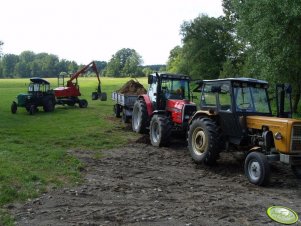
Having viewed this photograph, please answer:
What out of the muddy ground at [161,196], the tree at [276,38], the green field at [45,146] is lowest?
the muddy ground at [161,196]

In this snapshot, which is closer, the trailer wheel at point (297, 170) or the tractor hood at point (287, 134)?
the tractor hood at point (287, 134)

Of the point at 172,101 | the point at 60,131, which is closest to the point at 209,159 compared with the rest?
the point at 172,101

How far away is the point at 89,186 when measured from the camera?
26.2 feet

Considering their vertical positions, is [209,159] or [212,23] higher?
[212,23]

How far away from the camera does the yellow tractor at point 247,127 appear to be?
27.0 feet

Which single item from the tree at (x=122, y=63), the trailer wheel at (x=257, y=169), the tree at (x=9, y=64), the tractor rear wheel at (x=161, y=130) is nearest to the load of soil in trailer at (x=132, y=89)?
the tractor rear wheel at (x=161, y=130)

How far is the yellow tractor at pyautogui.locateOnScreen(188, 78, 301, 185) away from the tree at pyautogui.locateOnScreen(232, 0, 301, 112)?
7984 millimetres

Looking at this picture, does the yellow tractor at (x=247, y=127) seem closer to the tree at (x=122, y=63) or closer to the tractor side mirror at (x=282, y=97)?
the tractor side mirror at (x=282, y=97)

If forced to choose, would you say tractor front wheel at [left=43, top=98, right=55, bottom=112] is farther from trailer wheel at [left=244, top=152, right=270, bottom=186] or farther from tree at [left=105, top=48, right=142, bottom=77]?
tree at [left=105, top=48, right=142, bottom=77]

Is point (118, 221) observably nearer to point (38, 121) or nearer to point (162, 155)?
point (162, 155)

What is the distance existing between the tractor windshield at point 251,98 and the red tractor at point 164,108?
3121mm

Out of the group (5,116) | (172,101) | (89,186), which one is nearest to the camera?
(89,186)

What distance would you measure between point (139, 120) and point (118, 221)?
359 inches

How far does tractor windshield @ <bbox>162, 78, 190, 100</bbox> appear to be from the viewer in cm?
1407
